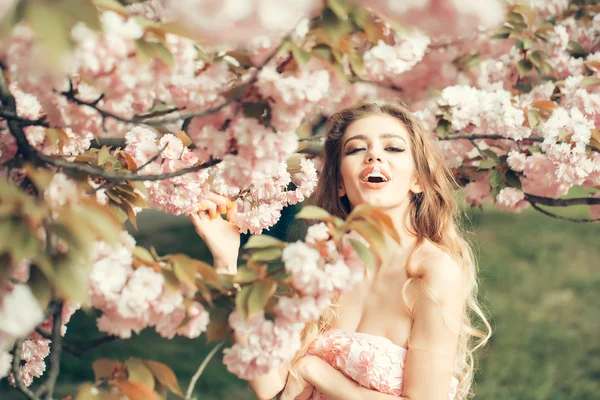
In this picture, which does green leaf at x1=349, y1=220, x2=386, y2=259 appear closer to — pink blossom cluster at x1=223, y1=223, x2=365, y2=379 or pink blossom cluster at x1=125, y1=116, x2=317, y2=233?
pink blossom cluster at x1=223, y1=223, x2=365, y2=379

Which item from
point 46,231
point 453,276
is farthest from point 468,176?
point 46,231

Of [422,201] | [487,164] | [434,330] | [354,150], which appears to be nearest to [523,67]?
[487,164]

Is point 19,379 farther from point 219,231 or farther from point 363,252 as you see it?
point 219,231

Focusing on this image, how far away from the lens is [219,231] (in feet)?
7.54

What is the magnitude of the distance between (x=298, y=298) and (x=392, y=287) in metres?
0.77

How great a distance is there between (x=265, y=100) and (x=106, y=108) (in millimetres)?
302

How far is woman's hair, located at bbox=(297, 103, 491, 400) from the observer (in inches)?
89.7

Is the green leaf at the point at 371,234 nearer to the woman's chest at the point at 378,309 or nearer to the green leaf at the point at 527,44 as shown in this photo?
the woman's chest at the point at 378,309

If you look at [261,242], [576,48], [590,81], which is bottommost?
[261,242]

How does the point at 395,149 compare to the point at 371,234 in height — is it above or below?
above

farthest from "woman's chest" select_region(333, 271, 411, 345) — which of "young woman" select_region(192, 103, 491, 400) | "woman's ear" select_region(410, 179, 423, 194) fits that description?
"woman's ear" select_region(410, 179, 423, 194)

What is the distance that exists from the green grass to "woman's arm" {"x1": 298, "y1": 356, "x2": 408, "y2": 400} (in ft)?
9.30

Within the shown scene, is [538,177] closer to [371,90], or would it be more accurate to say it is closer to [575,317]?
[371,90]

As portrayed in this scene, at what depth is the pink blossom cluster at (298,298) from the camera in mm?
1404
